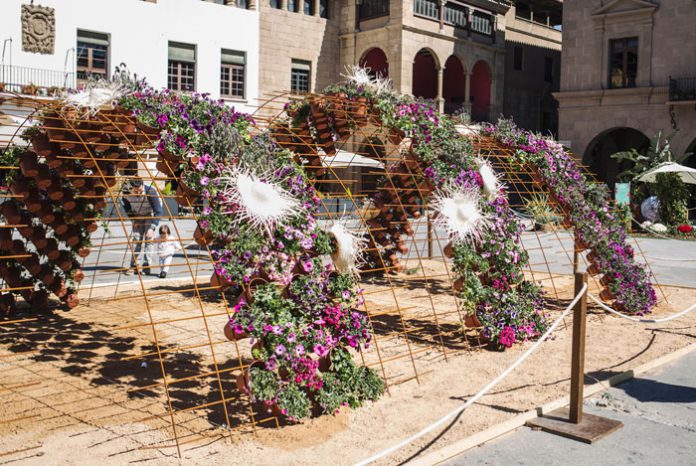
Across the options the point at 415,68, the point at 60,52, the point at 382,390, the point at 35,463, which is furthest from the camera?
the point at 415,68

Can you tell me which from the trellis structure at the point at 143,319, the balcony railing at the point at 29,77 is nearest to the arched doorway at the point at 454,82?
the balcony railing at the point at 29,77

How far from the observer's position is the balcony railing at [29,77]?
2467 cm

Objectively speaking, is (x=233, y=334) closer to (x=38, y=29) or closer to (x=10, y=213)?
(x=10, y=213)

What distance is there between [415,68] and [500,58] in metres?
4.67

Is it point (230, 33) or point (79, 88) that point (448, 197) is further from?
point (230, 33)

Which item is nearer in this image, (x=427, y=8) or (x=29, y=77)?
(x=29, y=77)

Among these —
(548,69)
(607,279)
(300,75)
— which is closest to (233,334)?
(607,279)

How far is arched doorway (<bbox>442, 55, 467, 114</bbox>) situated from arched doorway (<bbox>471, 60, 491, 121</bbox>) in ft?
2.35

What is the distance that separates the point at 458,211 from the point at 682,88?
2446 centimetres

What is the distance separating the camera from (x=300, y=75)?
1315 inches

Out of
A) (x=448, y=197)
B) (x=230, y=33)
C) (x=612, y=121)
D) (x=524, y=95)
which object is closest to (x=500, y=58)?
(x=524, y=95)

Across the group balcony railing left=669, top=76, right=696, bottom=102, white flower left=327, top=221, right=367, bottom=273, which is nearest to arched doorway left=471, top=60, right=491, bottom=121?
balcony railing left=669, top=76, right=696, bottom=102

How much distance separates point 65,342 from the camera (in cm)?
836

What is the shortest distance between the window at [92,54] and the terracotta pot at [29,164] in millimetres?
19944
